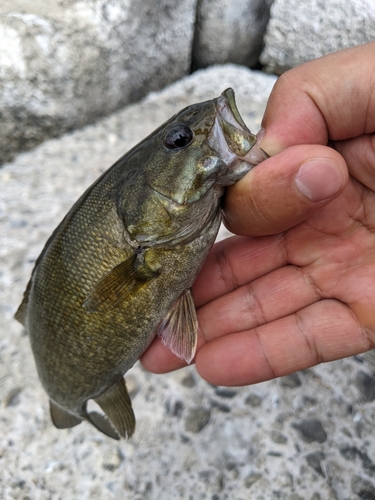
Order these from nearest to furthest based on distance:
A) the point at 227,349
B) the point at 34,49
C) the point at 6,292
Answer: the point at 227,349, the point at 6,292, the point at 34,49

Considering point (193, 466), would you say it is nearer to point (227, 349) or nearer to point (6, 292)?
point (227, 349)

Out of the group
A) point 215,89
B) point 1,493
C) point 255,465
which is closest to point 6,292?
point 1,493

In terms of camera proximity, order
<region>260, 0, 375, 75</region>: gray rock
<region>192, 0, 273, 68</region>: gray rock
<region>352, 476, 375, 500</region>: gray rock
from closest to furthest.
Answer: <region>352, 476, 375, 500</region>: gray rock < <region>260, 0, 375, 75</region>: gray rock < <region>192, 0, 273, 68</region>: gray rock

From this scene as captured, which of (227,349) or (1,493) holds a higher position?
(227,349)

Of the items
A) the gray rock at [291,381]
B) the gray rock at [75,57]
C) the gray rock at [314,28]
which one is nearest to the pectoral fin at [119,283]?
the gray rock at [291,381]

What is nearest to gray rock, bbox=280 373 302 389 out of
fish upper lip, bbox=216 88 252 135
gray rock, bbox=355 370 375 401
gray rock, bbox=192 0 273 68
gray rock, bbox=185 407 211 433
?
gray rock, bbox=355 370 375 401

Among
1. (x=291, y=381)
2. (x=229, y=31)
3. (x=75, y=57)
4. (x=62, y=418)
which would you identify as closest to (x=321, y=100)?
(x=291, y=381)

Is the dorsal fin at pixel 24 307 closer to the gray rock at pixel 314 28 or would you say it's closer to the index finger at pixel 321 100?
the index finger at pixel 321 100

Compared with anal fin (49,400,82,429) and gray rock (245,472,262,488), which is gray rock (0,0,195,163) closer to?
anal fin (49,400,82,429)
